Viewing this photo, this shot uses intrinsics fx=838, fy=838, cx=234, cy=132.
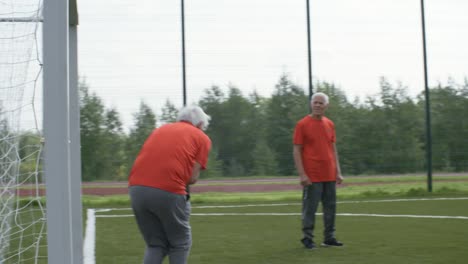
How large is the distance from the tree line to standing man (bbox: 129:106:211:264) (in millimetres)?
10814

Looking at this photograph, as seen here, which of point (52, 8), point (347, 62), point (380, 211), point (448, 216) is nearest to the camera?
point (52, 8)

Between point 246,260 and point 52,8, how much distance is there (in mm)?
4832

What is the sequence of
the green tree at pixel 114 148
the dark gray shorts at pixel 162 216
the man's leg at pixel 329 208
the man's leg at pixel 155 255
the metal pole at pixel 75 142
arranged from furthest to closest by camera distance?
the green tree at pixel 114 148 < the man's leg at pixel 329 208 < the man's leg at pixel 155 255 < the dark gray shorts at pixel 162 216 < the metal pole at pixel 75 142

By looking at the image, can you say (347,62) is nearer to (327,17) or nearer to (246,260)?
(327,17)

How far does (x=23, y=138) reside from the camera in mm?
Answer: 6105

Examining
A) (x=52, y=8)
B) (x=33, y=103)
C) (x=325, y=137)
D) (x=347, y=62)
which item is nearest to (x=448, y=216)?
(x=325, y=137)

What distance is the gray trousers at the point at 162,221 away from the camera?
18.4 feet

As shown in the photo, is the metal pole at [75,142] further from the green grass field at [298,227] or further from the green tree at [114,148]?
→ the green tree at [114,148]

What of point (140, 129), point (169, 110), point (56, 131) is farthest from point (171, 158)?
point (140, 129)

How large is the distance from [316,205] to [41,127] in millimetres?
4279

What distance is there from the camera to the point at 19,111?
5.56 metres

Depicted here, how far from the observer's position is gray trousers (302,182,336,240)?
883 cm

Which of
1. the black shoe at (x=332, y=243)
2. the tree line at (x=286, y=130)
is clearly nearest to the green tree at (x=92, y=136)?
the tree line at (x=286, y=130)

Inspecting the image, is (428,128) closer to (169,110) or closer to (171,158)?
(169,110)
